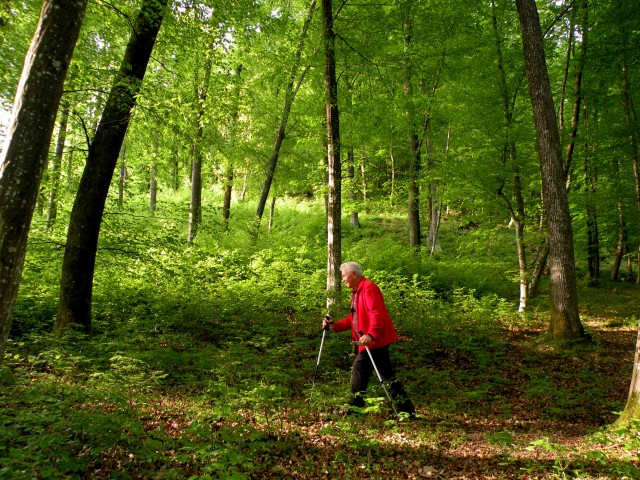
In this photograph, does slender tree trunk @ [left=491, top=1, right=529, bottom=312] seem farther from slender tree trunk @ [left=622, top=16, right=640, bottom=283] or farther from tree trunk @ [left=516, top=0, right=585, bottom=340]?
slender tree trunk @ [left=622, top=16, right=640, bottom=283]

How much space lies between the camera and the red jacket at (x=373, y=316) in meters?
5.03

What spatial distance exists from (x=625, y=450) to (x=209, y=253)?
1037 centimetres

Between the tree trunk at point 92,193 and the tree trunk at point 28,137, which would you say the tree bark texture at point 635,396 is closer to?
the tree trunk at point 28,137

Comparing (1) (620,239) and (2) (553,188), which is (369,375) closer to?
(2) (553,188)

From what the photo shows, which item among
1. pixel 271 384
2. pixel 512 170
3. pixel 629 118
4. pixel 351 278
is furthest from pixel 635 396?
pixel 629 118

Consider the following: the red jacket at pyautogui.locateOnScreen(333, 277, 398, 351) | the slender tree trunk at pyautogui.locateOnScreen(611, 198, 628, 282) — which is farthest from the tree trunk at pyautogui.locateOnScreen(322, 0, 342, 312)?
the slender tree trunk at pyautogui.locateOnScreen(611, 198, 628, 282)

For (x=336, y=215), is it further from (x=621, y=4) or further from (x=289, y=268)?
(x=621, y=4)

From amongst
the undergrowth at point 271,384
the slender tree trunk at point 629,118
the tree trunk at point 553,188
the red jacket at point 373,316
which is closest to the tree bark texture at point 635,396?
the undergrowth at point 271,384

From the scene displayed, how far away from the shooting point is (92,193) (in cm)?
708

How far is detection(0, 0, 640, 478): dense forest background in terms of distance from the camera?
13.1 feet

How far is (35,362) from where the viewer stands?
5.45 m

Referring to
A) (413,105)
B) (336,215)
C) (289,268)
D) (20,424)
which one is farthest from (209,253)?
(413,105)

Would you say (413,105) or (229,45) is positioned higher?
(413,105)

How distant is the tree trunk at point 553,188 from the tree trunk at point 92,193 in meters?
8.06
